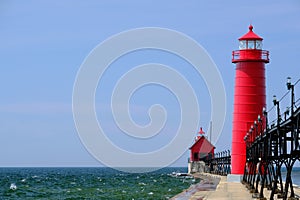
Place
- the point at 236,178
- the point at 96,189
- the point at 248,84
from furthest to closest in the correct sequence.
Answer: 1. the point at 96,189
2. the point at 236,178
3. the point at 248,84

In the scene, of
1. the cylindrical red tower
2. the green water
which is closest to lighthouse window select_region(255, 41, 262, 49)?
the cylindrical red tower

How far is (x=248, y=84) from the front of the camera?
37.2 metres

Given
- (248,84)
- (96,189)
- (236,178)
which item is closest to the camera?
(248,84)

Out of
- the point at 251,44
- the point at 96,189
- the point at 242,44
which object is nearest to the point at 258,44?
the point at 251,44

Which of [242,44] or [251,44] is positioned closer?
[251,44]

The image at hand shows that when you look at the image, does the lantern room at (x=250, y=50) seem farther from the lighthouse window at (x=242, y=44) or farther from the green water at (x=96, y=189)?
the green water at (x=96, y=189)

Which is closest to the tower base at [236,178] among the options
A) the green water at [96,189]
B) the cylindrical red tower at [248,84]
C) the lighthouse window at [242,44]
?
the cylindrical red tower at [248,84]

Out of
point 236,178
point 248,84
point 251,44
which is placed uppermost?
point 251,44

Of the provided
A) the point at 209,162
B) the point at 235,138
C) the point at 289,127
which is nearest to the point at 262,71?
the point at 235,138

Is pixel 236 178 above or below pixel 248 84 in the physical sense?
below

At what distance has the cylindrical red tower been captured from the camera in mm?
37000

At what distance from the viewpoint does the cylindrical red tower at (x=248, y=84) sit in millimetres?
37000

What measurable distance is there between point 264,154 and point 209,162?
5778cm

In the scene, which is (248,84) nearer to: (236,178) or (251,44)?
(251,44)
